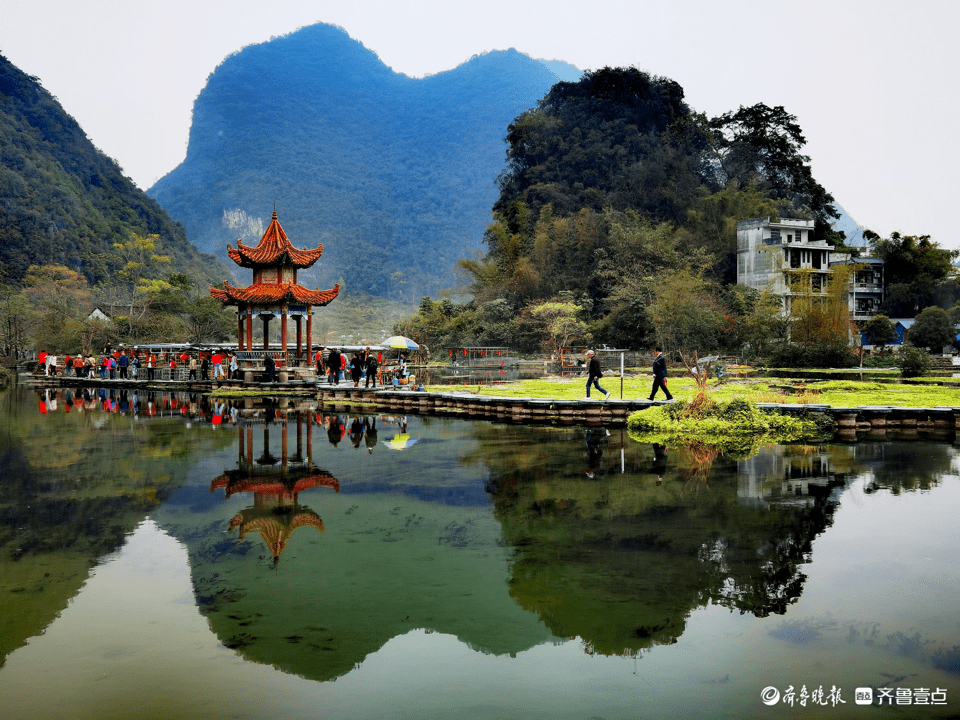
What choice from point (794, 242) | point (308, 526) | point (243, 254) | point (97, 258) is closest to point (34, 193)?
point (97, 258)

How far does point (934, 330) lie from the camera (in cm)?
4359

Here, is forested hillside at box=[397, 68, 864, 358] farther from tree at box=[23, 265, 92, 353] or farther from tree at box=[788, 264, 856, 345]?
tree at box=[23, 265, 92, 353]

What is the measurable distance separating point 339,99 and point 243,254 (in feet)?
442

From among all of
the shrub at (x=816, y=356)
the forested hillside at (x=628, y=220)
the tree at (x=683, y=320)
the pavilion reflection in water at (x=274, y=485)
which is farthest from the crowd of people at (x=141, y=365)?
the shrub at (x=816, y=356)

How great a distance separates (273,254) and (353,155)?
118 meters

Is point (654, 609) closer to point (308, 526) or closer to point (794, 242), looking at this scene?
point (308, 526)

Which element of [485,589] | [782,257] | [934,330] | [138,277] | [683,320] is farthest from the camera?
[138,277]

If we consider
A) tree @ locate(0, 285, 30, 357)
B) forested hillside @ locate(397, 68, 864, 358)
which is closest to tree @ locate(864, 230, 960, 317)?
forested hillside @ locate(397, 68, 864, 358)

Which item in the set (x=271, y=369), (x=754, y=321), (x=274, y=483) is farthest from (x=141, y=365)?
(x=754, y=321)

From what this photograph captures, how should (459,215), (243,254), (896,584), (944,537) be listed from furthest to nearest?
1. (459,215)
2. (243,254)
3. (944,537)
4. (896,584)

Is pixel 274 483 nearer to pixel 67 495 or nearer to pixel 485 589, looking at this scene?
pixel 67 495

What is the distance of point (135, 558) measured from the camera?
7.73 meters

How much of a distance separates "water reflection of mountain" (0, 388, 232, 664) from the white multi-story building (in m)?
40.3

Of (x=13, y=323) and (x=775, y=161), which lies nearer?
(x=13, y=323)
